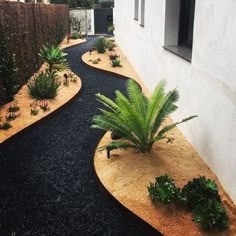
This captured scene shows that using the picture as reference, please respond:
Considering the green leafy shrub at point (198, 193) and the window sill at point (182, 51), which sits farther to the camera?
the window sill at point (182, 51)

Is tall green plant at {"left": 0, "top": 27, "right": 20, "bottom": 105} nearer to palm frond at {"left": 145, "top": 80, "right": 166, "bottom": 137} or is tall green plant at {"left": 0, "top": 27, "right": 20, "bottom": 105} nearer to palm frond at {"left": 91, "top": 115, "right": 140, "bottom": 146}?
palm frond at {"left": 91, "top": 115, "right": 140, "bottom": 146}

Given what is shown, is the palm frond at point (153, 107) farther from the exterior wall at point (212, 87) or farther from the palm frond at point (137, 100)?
the exterior wall at point (212, 87)

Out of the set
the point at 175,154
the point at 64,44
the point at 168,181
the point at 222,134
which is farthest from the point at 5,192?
the point at 64,44

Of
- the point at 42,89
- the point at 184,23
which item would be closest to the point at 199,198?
the point at 184,23

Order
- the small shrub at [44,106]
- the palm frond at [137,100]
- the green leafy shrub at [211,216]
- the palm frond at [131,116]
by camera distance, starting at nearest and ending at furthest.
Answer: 1. the green leafy shrub at [211,216]
2. the palm frond at [131,116]
3. the palm frond at [137,100]
4. the small shrub at [44,106]

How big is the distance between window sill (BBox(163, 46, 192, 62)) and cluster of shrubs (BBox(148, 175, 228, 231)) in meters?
2.08

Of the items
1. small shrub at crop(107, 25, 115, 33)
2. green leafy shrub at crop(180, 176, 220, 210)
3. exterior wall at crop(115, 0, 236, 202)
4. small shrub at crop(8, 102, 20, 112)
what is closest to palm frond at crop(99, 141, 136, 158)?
exterior wall at crop(115, 0, 236, 202)

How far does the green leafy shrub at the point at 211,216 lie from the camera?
279 centimetres

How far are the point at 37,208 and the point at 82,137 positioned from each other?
198 cm

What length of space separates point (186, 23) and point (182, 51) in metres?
0.75

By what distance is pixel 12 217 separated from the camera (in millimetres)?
3191

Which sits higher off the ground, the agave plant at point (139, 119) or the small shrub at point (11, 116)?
the agave plant at point (139, 119)

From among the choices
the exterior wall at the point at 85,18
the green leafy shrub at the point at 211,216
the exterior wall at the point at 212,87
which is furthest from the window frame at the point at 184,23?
the exterior wall at the point at 85,18

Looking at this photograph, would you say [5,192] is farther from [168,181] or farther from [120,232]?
[168,181]
